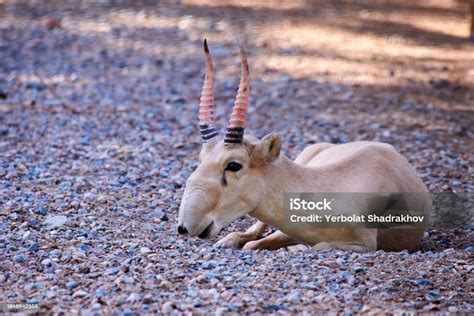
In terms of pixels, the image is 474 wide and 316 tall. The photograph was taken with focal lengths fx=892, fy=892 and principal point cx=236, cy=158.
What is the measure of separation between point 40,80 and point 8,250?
27.8ft

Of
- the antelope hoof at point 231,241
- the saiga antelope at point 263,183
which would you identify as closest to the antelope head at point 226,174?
the saiga antelope at point 263,183

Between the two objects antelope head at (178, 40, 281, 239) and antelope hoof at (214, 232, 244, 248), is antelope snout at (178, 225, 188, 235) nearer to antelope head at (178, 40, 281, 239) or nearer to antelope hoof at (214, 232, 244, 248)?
antelope head at (178, 40, 281, 239)

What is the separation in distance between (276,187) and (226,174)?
522 millimetres

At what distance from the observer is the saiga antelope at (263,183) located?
7.92m

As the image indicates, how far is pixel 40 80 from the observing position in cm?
1583

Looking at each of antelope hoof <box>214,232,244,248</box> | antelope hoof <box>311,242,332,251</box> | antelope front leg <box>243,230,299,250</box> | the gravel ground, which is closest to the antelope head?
the gravel ground

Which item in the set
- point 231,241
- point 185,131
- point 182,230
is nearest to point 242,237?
point 231,241

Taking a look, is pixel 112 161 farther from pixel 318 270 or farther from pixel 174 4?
pixel 174 4

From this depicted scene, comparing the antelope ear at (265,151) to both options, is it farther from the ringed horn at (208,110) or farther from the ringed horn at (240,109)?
the ringed horn at (208,110)

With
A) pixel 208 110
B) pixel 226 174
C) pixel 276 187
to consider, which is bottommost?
pixel 276 187

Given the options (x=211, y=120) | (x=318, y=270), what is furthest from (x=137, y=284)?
(x=211, y=120)

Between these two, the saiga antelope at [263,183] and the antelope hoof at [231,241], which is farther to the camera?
the antelope hoof at [231,241]

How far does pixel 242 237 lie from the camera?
347 inches

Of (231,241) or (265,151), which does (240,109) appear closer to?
(265,151)
